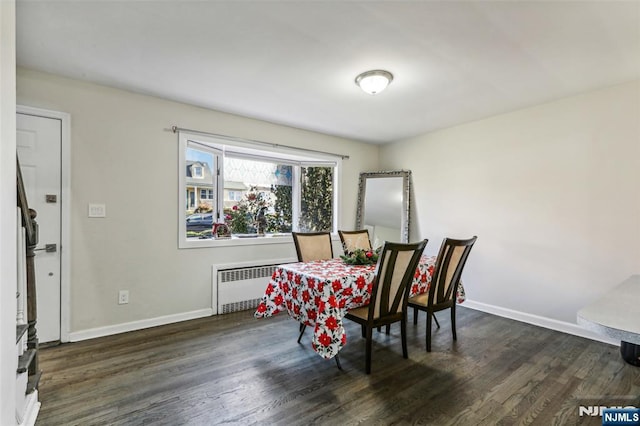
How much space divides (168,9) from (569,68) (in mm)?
3079

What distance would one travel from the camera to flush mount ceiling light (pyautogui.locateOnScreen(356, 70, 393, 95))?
2617 millimetres

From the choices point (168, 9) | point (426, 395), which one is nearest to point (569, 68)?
point (426, 395)

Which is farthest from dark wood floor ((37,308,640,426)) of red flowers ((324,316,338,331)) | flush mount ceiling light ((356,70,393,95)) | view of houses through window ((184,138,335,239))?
flush mount ceiling light ((356,70,393,95))

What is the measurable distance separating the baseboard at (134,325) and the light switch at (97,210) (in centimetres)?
107

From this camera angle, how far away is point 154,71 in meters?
2.65

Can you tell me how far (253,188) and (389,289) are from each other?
8.35 feet

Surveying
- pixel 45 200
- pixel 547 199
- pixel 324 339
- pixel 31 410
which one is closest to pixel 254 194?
pixel 45 200

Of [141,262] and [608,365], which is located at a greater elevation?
[141,262]

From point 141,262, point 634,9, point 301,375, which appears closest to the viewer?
point 634,9

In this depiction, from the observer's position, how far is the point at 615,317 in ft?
4.30

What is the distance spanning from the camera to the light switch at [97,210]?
9.50ft

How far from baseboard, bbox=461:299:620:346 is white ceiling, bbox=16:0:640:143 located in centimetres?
232

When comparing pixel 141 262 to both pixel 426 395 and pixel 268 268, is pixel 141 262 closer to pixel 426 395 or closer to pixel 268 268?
pixel 268 268
